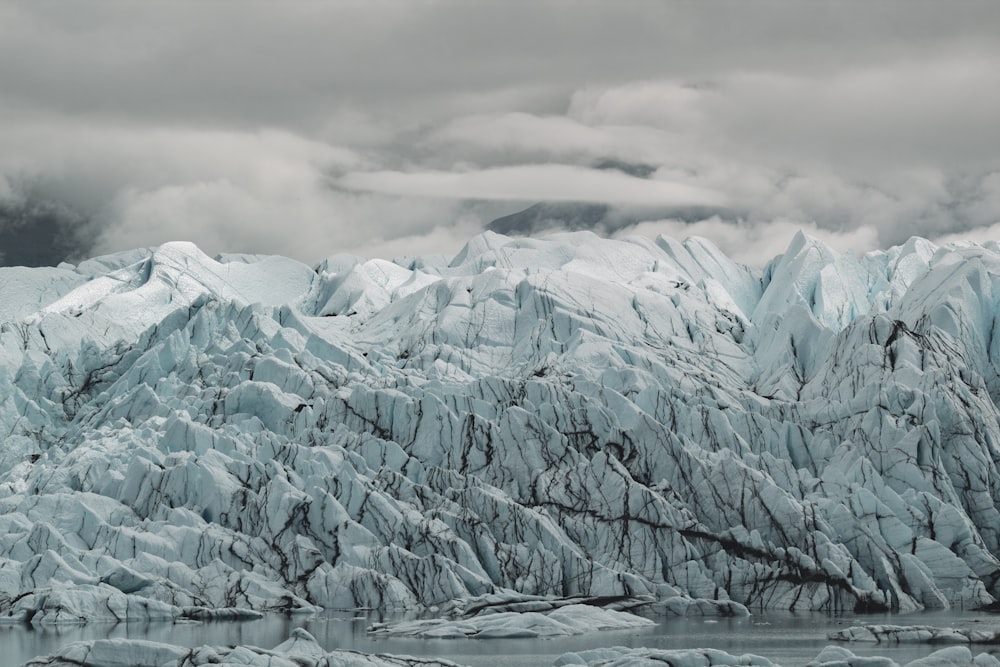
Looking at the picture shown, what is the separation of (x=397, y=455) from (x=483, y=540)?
9256 millimetres

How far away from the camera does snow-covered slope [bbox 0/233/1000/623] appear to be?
62.1 metres

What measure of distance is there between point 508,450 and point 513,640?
81.0 feet

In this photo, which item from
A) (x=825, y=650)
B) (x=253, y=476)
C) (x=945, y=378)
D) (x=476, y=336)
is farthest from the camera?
(x=476, y=336)

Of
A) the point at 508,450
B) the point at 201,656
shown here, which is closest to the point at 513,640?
the point at 201,656

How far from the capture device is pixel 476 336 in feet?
321

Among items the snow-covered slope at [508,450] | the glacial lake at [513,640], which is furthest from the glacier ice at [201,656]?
the snow-covered slope at [508,450]

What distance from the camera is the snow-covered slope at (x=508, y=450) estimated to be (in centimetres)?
6212

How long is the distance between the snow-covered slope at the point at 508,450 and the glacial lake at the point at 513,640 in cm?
396

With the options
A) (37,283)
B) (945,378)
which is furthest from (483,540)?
(37,283)

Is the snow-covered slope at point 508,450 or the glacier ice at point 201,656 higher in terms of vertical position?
the snow-covered slope at point 508,450

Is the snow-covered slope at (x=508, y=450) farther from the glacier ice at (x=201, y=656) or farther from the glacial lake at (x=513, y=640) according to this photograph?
the glacier ice at (x=201, y=656)

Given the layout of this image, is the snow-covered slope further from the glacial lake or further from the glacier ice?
the glacier ice

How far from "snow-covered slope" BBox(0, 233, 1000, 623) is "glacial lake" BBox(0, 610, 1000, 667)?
13.0 ft

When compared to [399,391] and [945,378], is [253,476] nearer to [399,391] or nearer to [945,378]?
[399,391]
